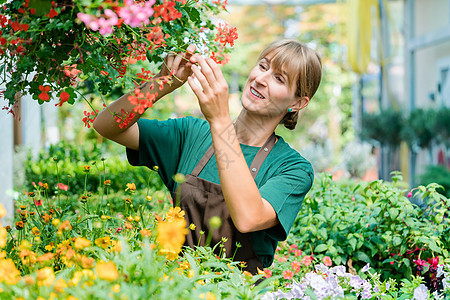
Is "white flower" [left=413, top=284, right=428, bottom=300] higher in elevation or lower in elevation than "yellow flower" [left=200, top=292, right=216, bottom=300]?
lower

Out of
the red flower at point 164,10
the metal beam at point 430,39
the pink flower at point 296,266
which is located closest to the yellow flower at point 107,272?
the red flower at point 164,10

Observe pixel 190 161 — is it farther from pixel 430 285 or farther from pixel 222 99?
pixel 430 285

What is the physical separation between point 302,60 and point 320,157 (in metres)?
4.76

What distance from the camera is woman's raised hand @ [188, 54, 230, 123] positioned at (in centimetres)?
137

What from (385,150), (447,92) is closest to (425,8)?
(447,92)

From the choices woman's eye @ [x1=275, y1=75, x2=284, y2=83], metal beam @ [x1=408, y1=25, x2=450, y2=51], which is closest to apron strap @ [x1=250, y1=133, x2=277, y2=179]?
woman's eye @ [x1=275, y1=75, x2=284, y2=83]

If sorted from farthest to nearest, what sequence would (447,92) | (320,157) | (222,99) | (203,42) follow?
(447,92) → (320,157) → (203,42) → (222,99)

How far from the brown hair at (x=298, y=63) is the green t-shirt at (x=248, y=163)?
0.22m

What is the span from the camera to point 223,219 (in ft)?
5.30

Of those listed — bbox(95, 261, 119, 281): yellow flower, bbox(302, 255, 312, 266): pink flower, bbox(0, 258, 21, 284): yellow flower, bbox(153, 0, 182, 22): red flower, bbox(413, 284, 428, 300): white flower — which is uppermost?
bbox(153, 0, 182, 22): red flower

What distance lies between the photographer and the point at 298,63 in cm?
175

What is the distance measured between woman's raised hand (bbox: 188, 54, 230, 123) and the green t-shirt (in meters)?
0.31

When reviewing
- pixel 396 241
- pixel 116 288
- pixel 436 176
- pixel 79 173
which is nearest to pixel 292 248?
pixel 396 241

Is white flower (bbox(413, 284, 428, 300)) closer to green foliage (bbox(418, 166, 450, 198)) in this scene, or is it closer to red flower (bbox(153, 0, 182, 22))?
red flower (bbox(153, 0, 182, 22))
